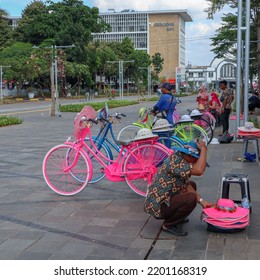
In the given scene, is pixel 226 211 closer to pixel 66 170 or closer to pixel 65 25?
pixel 66 170

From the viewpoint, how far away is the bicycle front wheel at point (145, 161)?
6086 mm

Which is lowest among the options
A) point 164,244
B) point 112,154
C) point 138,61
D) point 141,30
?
point 164,244

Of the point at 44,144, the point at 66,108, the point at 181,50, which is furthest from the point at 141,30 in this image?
the point at 44,144

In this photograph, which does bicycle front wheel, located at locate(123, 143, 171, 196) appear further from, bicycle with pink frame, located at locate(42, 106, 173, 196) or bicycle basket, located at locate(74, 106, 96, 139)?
bicycle basket, located at locate(74, 106, 96, 139)

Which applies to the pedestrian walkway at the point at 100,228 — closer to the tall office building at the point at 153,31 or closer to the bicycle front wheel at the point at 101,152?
the bicycle front wheel at the point at 101,152

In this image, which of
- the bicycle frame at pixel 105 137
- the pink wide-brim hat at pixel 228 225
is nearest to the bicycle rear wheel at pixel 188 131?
the bicycle frame at pixel 105 137

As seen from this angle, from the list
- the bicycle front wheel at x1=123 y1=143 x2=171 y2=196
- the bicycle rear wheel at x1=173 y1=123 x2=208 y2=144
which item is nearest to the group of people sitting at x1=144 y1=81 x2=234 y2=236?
the bicycle front wheel at x1=123 y1=143 x2=171 y2=196

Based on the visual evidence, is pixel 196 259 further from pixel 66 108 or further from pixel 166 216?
pixel 66 108

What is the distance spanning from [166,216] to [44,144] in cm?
799

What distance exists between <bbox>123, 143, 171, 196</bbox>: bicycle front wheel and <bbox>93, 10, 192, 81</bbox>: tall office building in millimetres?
118265

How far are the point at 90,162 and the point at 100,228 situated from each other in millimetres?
1503

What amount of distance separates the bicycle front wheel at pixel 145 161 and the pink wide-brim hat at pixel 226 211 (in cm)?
139

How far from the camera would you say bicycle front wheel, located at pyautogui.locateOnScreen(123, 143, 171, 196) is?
20.0ft

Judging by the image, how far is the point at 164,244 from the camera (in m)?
4.54
